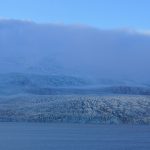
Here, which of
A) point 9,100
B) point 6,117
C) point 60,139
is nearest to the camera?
point 60,139

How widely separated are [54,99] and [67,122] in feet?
66.6

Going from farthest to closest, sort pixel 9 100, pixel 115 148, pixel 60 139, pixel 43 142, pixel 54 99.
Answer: pixel 9 100, pixel 54 99, pixel 60 139, pixel 43 142, pixel 115 148

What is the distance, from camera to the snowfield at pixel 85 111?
140 meters

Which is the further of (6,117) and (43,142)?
(6,117)

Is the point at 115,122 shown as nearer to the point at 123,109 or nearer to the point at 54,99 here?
the point at 123,109

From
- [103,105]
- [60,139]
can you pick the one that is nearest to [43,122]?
[103,105]

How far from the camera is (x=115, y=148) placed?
69.8 metres

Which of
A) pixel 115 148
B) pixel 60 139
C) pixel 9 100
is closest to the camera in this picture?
pixel 115 148

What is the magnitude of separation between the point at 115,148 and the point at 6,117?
8155 centimetres

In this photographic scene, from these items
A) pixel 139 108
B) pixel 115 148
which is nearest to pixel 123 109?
pixel 139 108

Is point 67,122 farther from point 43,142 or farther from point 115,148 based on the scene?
point 115,148

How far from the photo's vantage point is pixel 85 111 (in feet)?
463

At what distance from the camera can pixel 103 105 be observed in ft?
477

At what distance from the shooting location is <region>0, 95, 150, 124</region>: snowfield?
140m
